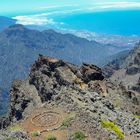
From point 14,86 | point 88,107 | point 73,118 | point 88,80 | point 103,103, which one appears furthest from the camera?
point 14,86

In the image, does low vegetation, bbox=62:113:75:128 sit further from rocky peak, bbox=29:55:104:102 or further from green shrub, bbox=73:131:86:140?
rocky peak, bbox=29:55:104:102

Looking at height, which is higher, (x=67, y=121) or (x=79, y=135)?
(x=67, y=121)

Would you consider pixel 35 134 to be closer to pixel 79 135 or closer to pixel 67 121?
pixel 67 121

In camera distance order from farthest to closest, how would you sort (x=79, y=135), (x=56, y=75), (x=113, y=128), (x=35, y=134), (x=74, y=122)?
1. (x=56, y=75)
2. (x=113, y=128)
3. (x=74, y=122)
4. (x=35, y=134)
5. (x=79, y=135)

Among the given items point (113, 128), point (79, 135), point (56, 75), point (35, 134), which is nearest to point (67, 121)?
point (35, 134)

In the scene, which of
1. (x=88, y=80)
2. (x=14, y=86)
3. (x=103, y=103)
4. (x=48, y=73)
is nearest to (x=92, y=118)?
(x=103, y=103)

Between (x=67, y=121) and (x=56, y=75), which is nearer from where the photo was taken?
(x=67, y=121)

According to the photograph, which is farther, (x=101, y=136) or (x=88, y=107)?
(x=88, y=107)

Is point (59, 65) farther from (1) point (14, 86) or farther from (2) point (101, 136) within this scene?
(2) point (101, 136)

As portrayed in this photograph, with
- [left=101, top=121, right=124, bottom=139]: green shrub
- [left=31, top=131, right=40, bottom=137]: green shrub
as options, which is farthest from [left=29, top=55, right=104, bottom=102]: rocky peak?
[left=31, top=131, right=40, bottom=137]: green shrub

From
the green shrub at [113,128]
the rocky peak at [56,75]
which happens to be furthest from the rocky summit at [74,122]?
the rocky peak at [56,75]

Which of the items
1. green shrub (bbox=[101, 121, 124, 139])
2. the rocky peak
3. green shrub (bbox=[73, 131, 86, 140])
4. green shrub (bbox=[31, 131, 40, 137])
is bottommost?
the rocky peak
